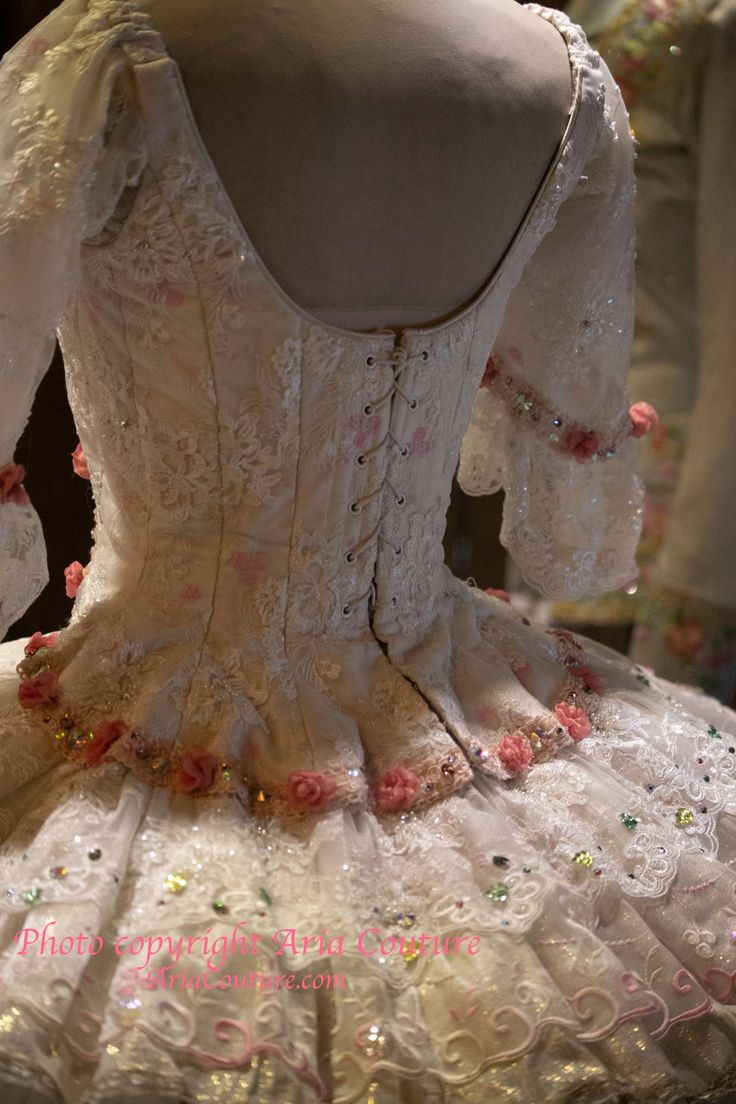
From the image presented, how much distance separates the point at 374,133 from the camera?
0.82m

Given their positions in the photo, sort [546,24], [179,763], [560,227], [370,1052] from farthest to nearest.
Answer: [560,227]
[546,24]
[179,763]
[370,1052]

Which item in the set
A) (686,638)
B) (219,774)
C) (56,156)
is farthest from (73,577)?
(686,638)

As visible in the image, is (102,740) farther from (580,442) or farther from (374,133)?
(580,442)

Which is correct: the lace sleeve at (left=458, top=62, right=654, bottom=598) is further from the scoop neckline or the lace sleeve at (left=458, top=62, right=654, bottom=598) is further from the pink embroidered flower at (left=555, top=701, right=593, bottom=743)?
the pink embroidered flower at (left=555, top=701, right=593, bottom=743)

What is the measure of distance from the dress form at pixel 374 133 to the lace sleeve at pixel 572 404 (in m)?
0.15

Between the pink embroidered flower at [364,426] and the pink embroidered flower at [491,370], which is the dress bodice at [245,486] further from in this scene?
the pink embroidered flower at [491,370]

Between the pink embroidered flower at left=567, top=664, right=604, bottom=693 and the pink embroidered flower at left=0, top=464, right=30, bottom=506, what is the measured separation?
1.77ft

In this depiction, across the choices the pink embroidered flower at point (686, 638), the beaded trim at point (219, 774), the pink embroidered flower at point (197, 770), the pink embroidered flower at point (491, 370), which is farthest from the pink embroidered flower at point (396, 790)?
the pink embroidered flower at point (686, 638)

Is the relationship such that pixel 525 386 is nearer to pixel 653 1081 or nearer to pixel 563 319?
pixel 563 319

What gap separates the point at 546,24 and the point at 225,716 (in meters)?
0.64

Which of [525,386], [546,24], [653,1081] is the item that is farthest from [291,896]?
[546,24]

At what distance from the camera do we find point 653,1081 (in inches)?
30.3

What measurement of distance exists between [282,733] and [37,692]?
19cm

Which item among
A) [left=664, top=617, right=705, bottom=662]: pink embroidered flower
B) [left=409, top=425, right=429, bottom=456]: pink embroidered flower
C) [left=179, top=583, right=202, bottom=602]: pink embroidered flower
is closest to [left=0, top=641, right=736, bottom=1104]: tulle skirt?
[left=179, top=583, right=202, bottom=602]: pink embroidered flower
